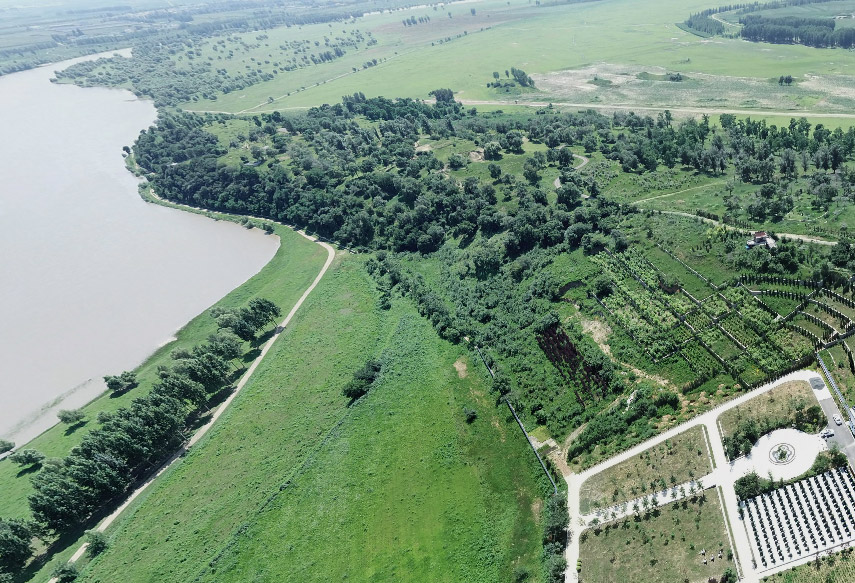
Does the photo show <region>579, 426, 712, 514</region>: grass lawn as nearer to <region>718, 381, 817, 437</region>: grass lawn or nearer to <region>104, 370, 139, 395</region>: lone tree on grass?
<region>718, 381, 817, 437</region>: grass lawn

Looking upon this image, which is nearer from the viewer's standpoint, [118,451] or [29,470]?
[118,451]

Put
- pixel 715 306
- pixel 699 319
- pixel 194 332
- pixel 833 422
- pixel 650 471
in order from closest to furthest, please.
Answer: pixel 833 422, pixel 650 471, pixel 699 319, pixel 715 306, pixel 194 332

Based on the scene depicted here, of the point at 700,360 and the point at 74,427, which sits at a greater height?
the point at 74,427

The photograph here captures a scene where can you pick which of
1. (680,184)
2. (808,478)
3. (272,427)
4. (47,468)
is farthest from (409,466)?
(680,184)

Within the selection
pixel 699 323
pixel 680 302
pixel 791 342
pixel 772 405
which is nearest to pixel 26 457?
pixel 680 302

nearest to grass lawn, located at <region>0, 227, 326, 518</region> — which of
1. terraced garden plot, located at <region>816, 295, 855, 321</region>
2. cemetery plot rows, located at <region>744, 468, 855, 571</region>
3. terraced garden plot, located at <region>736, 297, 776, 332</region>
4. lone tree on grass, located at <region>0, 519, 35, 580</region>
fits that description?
lone tree on grass, located at <region>0, 519, 35, 580</region>

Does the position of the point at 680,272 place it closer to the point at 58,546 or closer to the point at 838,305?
the point at 838,305

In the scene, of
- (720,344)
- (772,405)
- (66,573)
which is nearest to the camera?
(772,405)

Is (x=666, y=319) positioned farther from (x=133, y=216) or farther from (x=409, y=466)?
(x=133, y=216)

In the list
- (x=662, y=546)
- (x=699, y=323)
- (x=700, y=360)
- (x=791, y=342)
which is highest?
(x=699, y=323)
